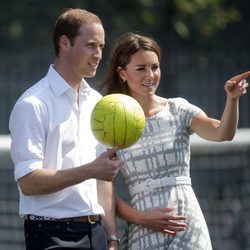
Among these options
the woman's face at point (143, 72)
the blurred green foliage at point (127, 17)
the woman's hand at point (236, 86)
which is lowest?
the woman's hand at point (236, 86)

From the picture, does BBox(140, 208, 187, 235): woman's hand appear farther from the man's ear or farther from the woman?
the man's ear

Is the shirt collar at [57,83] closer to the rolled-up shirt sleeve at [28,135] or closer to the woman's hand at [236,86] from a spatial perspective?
the rolled-up shirt sleeve at [28,135]

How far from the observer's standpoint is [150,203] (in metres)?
7.78

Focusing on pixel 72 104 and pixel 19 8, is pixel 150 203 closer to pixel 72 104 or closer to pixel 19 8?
pixel 72 104

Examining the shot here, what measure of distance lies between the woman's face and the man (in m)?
0.35

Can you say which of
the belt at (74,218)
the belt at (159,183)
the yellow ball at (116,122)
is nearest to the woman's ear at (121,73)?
the belt at (159,183)

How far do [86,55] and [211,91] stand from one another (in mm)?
12301

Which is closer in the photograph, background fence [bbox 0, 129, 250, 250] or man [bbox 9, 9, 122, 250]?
man [bbox 9, 9, 122, 250]

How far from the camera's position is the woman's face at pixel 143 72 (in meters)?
7.75

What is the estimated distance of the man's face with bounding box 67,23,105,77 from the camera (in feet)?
24.2

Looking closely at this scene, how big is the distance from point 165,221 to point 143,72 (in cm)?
86

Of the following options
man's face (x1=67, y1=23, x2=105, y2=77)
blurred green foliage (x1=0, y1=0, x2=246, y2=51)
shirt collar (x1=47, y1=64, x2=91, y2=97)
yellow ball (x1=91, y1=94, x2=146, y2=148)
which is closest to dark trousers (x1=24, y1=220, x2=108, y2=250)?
yellow ball (x1=91, y1=94, x2=146, y2=148)

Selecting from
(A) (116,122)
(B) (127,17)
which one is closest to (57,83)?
(A) (116,122)

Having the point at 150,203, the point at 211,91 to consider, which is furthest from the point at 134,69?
the point at 211,91
